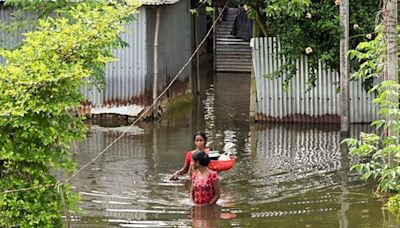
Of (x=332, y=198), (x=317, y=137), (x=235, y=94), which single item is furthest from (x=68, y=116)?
(x=235, y=94)

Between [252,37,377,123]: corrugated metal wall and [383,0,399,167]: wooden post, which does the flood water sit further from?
[383,0,399,167]: wooden post

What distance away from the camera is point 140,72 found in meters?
19.1

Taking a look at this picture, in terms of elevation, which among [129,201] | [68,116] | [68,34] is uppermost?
[68,34]

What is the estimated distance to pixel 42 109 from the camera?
813 cm

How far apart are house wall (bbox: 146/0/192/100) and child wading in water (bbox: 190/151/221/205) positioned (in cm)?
717

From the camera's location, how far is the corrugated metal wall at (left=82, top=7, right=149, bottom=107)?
A: 18969mm

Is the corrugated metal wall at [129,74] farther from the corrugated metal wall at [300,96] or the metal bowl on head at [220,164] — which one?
the metal bowl on head at [220,164]

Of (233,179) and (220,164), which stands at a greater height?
(220,164)

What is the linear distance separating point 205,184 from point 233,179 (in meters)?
1.93

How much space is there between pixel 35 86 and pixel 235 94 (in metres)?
15.5

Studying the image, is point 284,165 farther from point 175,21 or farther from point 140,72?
point 175,21

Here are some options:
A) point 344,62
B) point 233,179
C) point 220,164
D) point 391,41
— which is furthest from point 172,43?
point 391,41

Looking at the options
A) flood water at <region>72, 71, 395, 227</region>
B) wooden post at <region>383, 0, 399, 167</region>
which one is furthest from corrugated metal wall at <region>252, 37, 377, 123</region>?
wooden post at <region>383, 0, 399, 167</region>

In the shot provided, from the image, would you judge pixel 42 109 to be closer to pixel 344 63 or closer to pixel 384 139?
pixel 384 139
